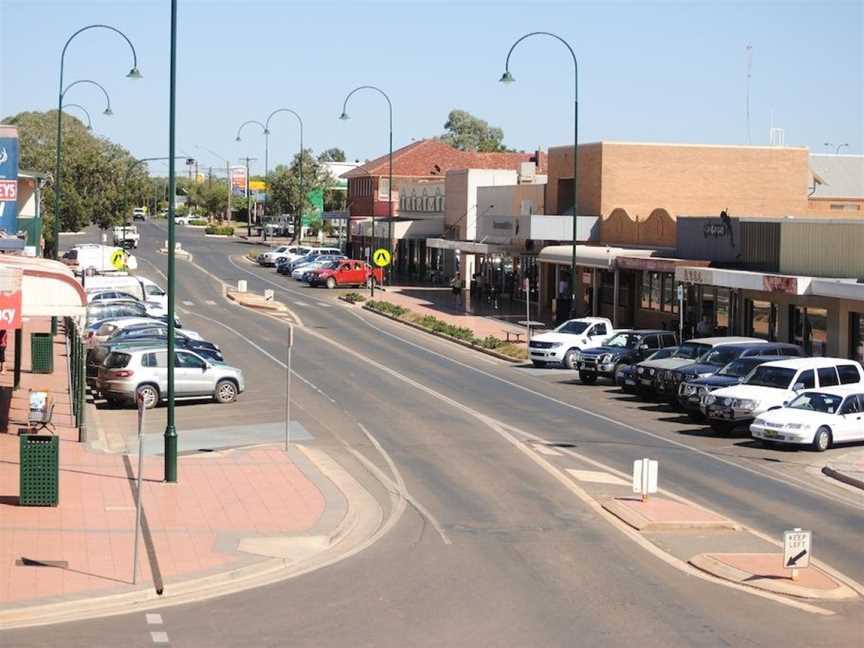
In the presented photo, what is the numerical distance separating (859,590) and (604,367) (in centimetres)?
2234

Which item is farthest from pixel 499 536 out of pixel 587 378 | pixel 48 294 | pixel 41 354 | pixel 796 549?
pixel 41 354

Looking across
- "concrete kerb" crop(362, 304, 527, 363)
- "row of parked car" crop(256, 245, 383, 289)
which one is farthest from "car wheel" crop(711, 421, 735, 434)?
"row of parked car" crop(256, 245, 383, 289)

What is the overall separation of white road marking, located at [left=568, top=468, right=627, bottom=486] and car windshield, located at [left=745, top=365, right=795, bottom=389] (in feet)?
25.6

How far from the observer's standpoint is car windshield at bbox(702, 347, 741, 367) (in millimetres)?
35312

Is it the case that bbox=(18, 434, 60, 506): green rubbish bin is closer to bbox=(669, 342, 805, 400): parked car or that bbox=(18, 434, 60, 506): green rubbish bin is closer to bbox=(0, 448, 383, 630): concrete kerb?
bbox=(0, 448, 383, 630): concrete kerb

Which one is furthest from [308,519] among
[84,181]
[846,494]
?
[84,181]

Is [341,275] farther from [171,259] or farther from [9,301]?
[9,301]

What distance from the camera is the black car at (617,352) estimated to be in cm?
3925

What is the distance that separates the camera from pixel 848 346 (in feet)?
133

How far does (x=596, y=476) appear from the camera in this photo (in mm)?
24891

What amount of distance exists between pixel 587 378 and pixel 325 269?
3956cm

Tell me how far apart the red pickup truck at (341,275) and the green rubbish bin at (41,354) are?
125 feet

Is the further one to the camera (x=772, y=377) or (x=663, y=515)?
(x=772, y=377)

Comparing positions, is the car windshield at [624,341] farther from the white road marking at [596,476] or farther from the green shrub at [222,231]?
the green shrub at [222,231]
